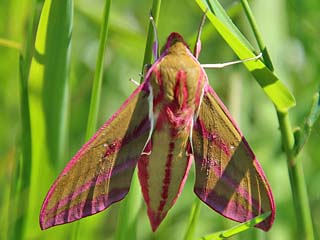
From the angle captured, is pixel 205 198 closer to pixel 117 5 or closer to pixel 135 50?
pixel 135 50

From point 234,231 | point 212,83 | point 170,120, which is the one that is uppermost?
point 212,83

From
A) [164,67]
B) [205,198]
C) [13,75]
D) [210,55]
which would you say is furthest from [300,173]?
[210,55]

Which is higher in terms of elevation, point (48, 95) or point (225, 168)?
point (48, 95)

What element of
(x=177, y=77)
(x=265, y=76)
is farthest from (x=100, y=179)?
(x=265, y=76)

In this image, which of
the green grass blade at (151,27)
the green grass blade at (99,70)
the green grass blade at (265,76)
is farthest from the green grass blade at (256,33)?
the green grass blade at (99,70)

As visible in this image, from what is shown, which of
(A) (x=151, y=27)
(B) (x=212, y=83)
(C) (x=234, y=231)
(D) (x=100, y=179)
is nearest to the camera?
(C) (x=234, y=231)

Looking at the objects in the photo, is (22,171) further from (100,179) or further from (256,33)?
(256,33)
